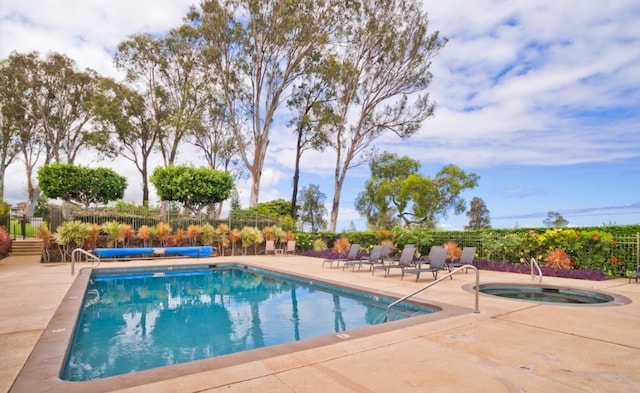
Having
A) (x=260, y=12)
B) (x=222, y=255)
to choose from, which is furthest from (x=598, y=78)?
(x=260, y=12)

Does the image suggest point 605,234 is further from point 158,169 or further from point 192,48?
point 192,48

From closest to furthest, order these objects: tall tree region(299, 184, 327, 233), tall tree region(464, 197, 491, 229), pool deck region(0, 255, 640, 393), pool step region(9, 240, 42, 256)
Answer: pool deck region(0, 255, 640, 393), pool step region(9, 240, 42, 256), tall tree region(299, 184, 327, 233), tall tree region(464, 197, 491, 229)

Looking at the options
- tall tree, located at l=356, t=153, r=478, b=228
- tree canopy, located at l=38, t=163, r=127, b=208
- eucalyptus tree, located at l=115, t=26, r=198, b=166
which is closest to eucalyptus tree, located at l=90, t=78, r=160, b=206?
eucalyptus tree, located at l=115, t=26, r=198, b=166

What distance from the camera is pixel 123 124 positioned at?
2797 centimetres

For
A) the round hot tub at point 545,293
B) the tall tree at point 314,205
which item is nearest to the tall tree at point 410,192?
the tall tree at point 314,205

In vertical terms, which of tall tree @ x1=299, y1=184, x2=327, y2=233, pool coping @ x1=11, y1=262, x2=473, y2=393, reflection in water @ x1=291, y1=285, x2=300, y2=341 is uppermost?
tall tree @ x1=299, y1=184, x2=327, y2=233

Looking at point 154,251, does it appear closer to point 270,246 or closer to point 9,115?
point 270,246

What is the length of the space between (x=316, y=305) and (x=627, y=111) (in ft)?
36.7

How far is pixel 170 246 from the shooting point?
17469 mm

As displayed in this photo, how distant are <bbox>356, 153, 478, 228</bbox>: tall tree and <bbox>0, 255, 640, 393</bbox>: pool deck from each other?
24.9 metres

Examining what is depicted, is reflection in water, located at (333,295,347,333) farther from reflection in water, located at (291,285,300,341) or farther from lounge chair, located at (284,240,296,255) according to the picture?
lounge chair, located at (284,240,296,255)

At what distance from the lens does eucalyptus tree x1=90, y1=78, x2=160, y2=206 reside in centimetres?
2717

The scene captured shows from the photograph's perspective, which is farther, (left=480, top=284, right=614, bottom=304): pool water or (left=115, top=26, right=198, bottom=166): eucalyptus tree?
(left=115, top=26, right=198, bottom=166): eucalyptus tree

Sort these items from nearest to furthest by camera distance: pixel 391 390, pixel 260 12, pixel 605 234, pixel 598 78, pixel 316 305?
pixel 391 390 < pixel 316 305 < pixel 598 78 < pixel 605 234 < pixel 260 12
